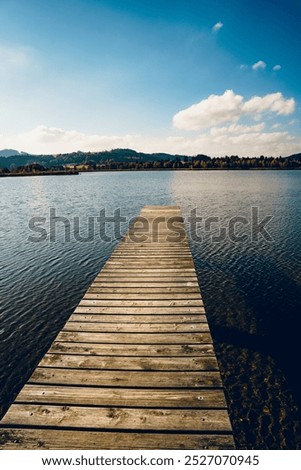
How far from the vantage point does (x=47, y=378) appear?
19.3ft

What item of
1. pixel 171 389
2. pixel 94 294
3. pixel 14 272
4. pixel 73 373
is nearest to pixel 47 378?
pixel 73 373

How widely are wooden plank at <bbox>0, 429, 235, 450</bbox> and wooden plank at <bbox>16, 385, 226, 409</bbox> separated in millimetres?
600

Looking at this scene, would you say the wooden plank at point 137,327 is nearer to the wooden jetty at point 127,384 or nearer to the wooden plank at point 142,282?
the wooden jetty at point 127,384

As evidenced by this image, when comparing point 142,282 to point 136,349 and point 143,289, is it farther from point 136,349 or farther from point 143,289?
point 136,349

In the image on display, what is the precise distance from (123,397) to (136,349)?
1.50 m

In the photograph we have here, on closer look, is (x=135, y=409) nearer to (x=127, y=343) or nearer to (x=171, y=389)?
(x=171, y=389)

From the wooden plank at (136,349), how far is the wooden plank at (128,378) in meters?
0.62

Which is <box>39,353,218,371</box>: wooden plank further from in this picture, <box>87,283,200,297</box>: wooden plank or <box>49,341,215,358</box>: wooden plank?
<box>87,283,200,297</box>: wooden plank

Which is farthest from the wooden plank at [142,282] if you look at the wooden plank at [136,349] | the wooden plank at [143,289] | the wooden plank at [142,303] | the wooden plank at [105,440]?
the wooden plank at [105,440]

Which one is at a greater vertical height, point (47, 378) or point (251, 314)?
point (47, 378)

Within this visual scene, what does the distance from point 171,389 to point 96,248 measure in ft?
59.0

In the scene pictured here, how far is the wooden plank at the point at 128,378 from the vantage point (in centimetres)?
572

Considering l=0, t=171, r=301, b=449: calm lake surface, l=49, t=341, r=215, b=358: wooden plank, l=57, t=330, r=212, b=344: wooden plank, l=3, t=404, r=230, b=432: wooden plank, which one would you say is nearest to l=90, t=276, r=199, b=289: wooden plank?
l=0, t=171, r=301, b=449: calm lake surface
